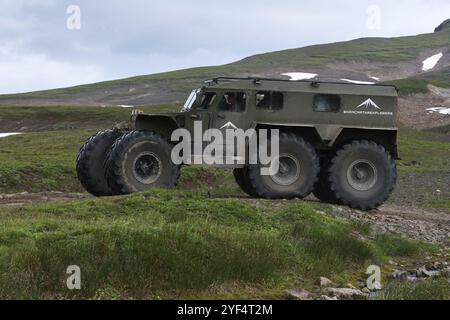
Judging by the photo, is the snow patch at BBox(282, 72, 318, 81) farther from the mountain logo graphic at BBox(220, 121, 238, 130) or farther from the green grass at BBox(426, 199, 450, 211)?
the mountain logo graphic at BBox(220, 121, 238, 130)

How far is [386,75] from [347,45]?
133 feet

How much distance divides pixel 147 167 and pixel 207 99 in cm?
208

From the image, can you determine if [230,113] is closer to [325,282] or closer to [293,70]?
[325,282]

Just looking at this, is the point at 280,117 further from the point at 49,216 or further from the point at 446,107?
the point at 446,107

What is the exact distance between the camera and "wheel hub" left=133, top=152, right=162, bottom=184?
46.8 feet

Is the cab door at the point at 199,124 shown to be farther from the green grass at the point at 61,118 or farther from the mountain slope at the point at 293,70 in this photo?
the mountain slope at the point at 293,70

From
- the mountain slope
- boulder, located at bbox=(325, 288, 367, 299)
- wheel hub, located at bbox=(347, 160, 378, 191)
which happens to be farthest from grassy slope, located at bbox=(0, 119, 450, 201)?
the mountain slope

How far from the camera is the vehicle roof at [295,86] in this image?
14906 millimetres

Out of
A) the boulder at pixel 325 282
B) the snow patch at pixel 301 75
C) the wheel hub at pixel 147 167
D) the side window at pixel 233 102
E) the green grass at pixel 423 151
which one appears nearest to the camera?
the boulder at pixel 325 282

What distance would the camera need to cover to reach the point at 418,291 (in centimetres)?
862

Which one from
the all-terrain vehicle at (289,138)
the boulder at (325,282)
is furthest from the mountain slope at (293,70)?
the boulder at (325,282)

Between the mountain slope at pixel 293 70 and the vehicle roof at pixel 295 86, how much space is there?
50.7 meters

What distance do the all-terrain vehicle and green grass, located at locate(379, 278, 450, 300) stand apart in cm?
598

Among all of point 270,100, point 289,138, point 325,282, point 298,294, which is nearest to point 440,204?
point 289,138
